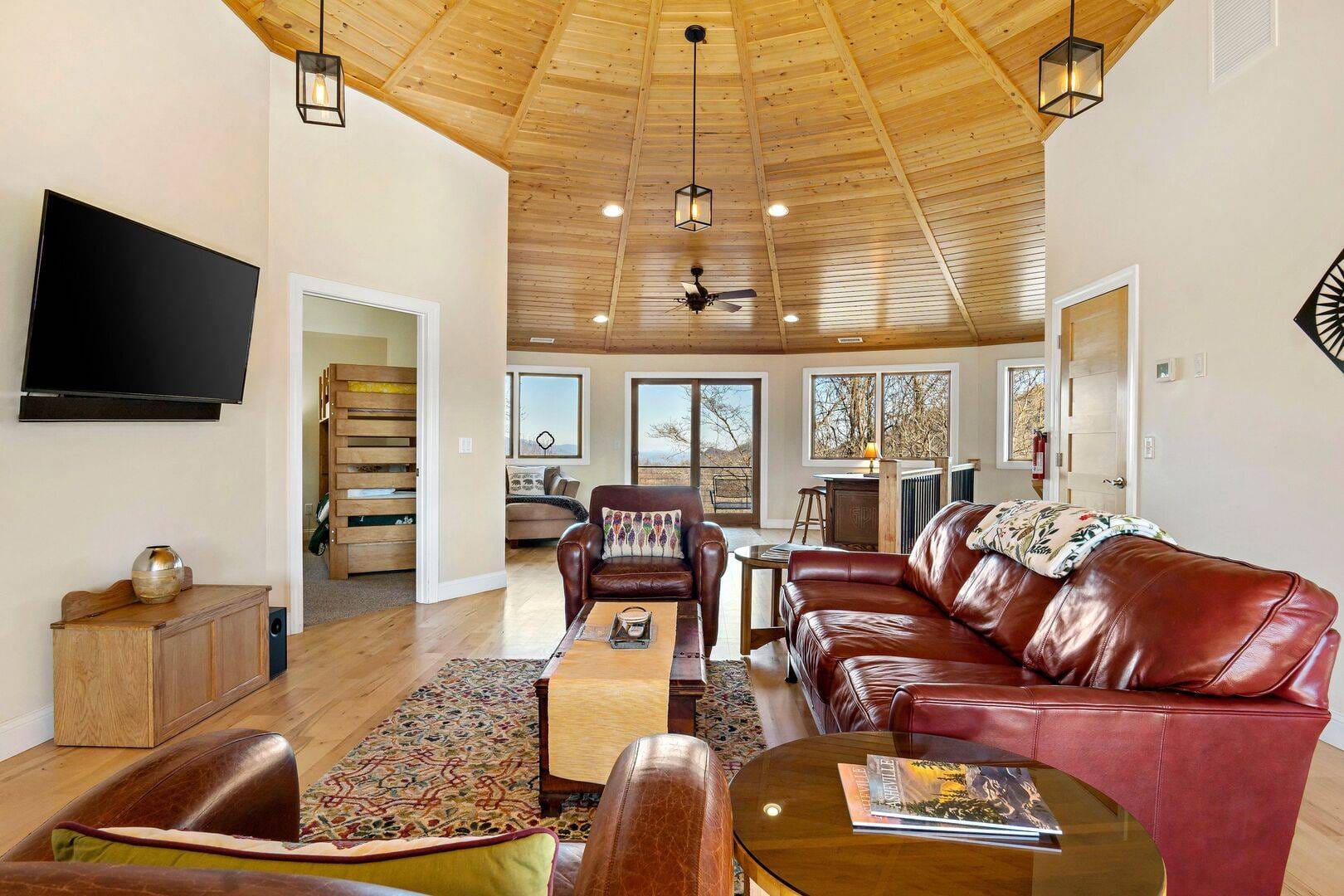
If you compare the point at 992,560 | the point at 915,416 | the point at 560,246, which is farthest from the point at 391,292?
the point at 915,416

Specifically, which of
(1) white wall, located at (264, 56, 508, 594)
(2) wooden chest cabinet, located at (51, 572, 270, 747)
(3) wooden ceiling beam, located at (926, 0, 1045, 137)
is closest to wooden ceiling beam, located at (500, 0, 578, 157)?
(1) white wall, located at (264, 56, 508, 594)

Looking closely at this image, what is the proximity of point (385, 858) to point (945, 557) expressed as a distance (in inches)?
111

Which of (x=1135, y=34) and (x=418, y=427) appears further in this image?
(x=418, y=427)

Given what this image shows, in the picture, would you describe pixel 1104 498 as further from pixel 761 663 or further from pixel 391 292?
pixel 391 292

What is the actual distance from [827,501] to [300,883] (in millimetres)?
6854

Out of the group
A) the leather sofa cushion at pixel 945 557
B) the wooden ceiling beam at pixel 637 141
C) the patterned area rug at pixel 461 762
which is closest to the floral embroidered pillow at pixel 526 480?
the wooden ceiling beam at pixel 637 141

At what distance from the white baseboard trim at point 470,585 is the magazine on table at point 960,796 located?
4151 millimetres

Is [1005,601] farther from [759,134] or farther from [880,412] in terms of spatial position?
[880,412]

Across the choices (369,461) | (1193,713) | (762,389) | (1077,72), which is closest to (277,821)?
(1193,713)

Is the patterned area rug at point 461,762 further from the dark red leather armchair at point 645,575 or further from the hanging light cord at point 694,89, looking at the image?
the hanging light cord at point 694,89

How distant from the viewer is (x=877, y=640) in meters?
2.34

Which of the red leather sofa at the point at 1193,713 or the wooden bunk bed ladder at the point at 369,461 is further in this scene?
the wooden bunk bed ladder at the point at 369,461

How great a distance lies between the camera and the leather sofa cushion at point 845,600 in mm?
2867

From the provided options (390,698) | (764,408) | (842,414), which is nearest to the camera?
(390,698)
